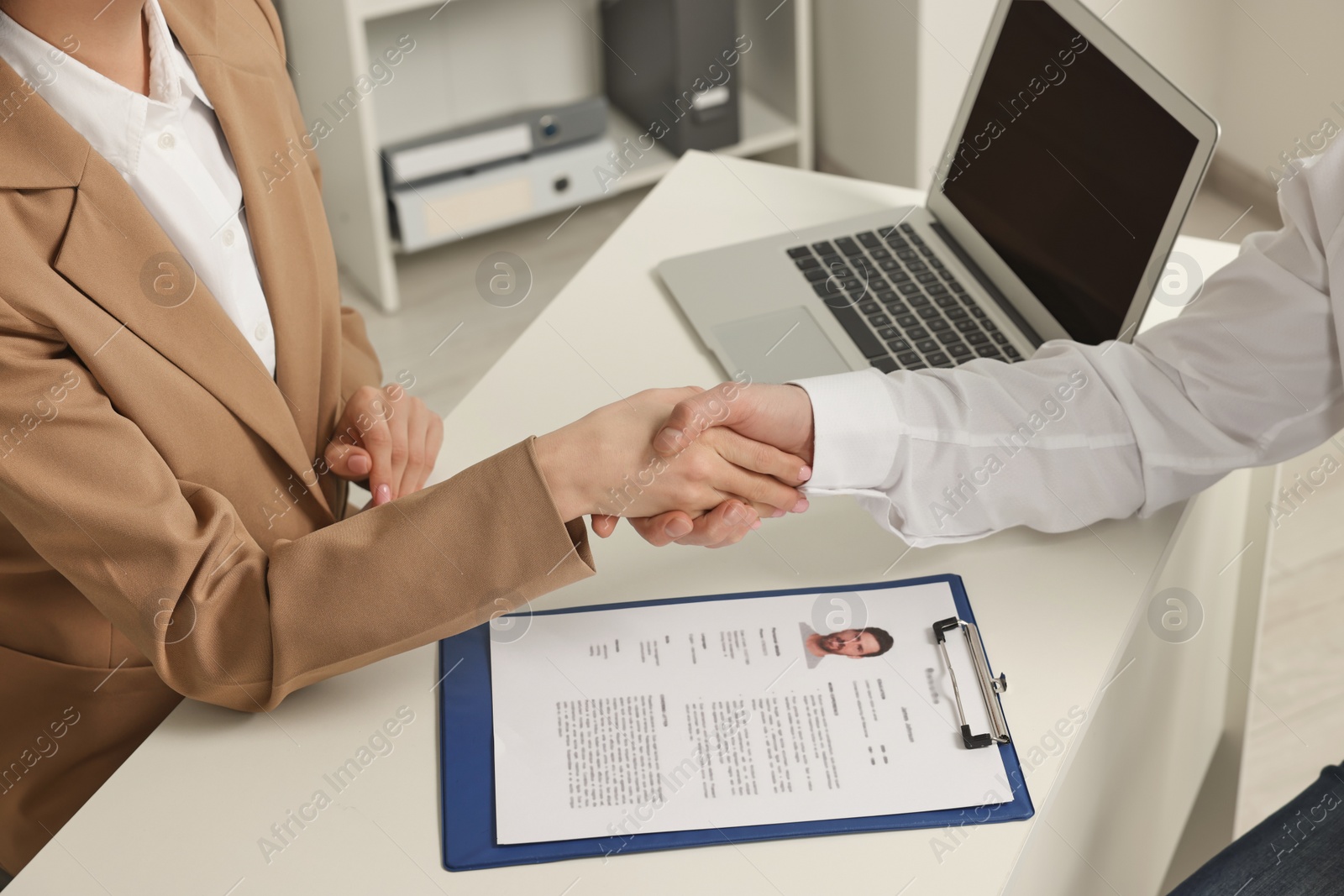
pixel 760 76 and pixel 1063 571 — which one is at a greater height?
pixel 1063 571

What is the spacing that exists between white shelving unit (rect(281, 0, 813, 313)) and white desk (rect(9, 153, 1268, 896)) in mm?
1367

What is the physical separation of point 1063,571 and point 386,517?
1.88 ft

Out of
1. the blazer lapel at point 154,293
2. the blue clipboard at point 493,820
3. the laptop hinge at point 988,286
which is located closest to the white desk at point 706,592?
the blue clipboard at point 493,820

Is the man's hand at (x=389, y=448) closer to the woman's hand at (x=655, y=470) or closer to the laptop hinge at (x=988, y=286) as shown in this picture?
the woman's hand at (x=655, y=470)

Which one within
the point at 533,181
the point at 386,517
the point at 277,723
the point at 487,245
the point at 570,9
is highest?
the point at 386,517

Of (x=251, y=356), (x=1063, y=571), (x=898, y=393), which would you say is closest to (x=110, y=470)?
(x=251, y=356)

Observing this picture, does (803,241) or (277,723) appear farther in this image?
(803,241)

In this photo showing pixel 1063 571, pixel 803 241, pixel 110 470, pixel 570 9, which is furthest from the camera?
pixel 570 9

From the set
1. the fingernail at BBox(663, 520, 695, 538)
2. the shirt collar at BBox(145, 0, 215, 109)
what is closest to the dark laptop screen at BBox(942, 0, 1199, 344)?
the fingernail at BBox(663, 520, 695, 538)

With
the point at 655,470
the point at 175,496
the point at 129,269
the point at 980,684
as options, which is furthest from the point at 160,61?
the point at 980,684

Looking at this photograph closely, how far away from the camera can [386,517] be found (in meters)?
0.94

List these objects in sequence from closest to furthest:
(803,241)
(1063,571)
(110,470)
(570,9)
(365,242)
Answer: (110,470)
(1063,571)
(803,241)
(365,242)
(570,9)

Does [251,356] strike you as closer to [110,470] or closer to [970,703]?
[110,470]

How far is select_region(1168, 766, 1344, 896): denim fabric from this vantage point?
1060mm
